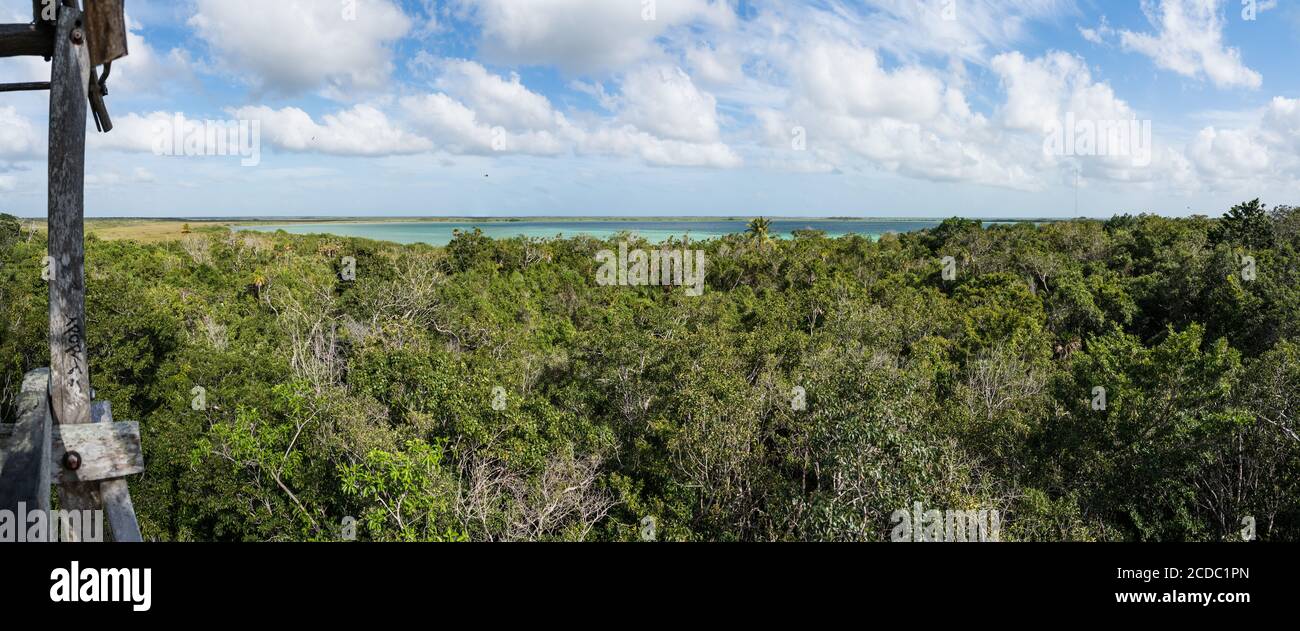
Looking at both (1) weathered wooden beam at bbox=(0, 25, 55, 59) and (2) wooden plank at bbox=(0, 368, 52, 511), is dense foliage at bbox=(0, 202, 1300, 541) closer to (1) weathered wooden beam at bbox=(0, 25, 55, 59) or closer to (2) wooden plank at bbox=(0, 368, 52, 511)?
(2) wooden plank at bbox=(0, 368, 52, 511)

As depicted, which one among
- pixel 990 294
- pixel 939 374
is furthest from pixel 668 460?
pixel 990 294

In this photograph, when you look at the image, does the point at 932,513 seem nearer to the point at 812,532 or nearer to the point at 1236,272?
the point at 812,532

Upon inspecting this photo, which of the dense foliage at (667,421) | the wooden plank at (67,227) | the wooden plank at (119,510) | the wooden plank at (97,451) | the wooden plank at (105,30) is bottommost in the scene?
the dense foliage at (667,421)

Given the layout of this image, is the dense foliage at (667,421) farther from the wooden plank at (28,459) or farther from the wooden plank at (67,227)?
the wooden plank at (28,459)

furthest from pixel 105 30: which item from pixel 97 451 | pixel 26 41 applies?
pixel 97 451

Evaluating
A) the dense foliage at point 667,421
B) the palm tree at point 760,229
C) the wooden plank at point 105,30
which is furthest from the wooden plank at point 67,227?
the palm tree at point 760,229
